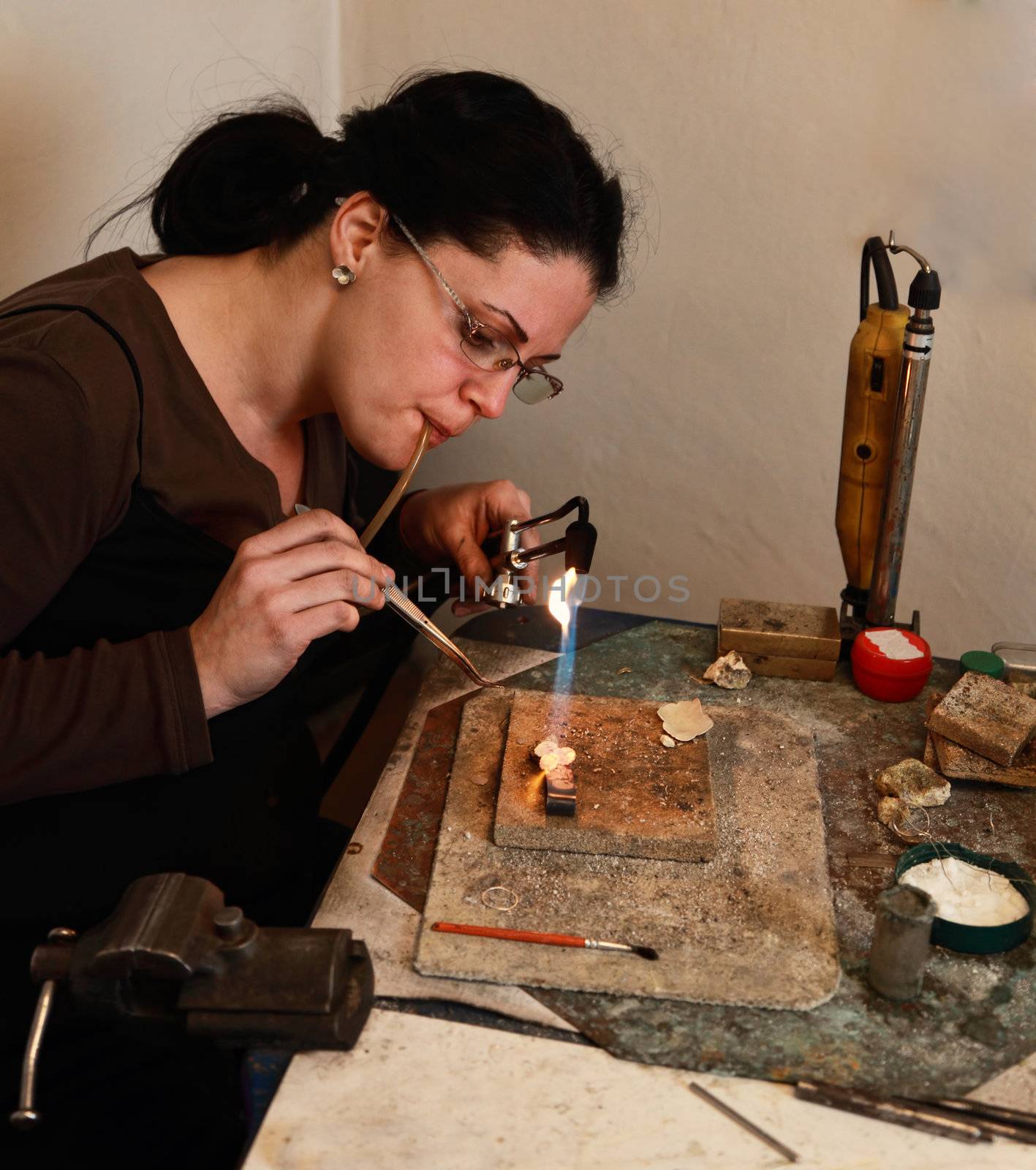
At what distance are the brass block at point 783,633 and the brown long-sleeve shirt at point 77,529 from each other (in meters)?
0.81

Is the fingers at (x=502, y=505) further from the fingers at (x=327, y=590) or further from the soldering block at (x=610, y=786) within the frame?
the fingers at (x=327, y=590)

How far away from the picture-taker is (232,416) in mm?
1625

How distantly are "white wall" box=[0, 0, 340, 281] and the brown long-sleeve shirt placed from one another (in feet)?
1.87

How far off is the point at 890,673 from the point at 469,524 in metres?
0.73

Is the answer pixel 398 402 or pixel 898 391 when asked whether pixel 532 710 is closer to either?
pixel 398 402

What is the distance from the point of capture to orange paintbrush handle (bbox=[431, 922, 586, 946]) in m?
1.20

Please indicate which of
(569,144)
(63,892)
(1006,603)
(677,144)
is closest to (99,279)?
(569,144)

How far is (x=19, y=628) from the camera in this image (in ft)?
4.50

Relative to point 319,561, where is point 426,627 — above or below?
below

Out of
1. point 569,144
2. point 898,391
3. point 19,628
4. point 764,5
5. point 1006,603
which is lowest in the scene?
point 1006,603

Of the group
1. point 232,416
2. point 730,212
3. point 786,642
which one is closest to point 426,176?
point 232,416

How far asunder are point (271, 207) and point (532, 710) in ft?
2.59

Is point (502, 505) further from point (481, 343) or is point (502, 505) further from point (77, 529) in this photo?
point (77, 529)

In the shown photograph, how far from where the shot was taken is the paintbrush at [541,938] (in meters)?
1.19
